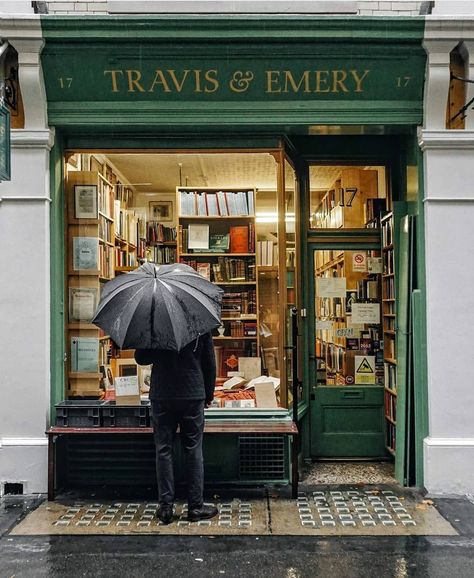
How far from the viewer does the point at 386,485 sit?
691 centimetres

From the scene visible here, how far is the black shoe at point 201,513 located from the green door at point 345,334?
2326 mm

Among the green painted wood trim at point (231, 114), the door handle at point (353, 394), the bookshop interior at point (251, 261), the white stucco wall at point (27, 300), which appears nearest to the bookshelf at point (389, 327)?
the bookshop interior at point (251, 261)

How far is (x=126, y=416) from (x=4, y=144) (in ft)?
9.74

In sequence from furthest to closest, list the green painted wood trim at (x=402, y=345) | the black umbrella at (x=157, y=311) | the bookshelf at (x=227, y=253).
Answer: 1. the bookshelf at (x=227, y=253)
2. the green painted wood trim at (x=402, y=345)
3. the black umbrella at (x=157, y=311)

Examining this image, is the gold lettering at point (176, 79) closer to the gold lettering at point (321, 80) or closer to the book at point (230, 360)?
the gold lettering at point (321, 80)

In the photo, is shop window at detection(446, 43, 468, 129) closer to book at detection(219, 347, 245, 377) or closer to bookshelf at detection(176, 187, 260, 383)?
bookshelf at detection(176, 187, 260, 383)

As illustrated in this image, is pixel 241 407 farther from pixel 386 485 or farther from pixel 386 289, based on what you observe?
pixel 386 289

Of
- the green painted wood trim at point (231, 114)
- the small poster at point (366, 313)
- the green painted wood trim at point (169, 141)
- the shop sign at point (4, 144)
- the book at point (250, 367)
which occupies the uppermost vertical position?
the green painted wood trim at point (231, 114)

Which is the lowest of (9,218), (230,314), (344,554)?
(344,554)

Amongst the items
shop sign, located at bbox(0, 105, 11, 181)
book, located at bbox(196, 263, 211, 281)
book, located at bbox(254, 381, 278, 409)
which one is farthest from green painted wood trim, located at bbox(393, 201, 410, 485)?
shop sign, located at bbox(0, 105, 11, 181)

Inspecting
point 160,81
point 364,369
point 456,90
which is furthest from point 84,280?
point 456,90

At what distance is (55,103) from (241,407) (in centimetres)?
387

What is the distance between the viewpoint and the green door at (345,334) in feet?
25.9

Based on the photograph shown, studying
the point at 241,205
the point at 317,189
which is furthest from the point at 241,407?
the point at 317,189
